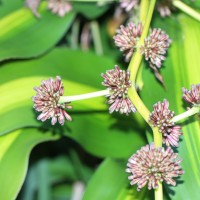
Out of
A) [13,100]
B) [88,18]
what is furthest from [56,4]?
[13,100]

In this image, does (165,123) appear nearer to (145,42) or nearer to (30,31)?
(145,42)

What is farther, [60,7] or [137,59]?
[60,7]

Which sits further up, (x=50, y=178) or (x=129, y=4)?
(x=129, y=4)

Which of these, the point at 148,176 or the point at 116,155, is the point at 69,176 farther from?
the point at 148,176

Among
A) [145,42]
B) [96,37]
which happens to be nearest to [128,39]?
[145,42]

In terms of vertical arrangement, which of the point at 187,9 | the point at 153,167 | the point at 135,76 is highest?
the point at 187,9

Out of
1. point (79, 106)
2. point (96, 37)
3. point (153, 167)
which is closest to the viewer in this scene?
point (153, 167)

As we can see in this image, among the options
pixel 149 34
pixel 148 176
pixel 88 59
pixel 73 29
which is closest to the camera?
pixel 148 176
